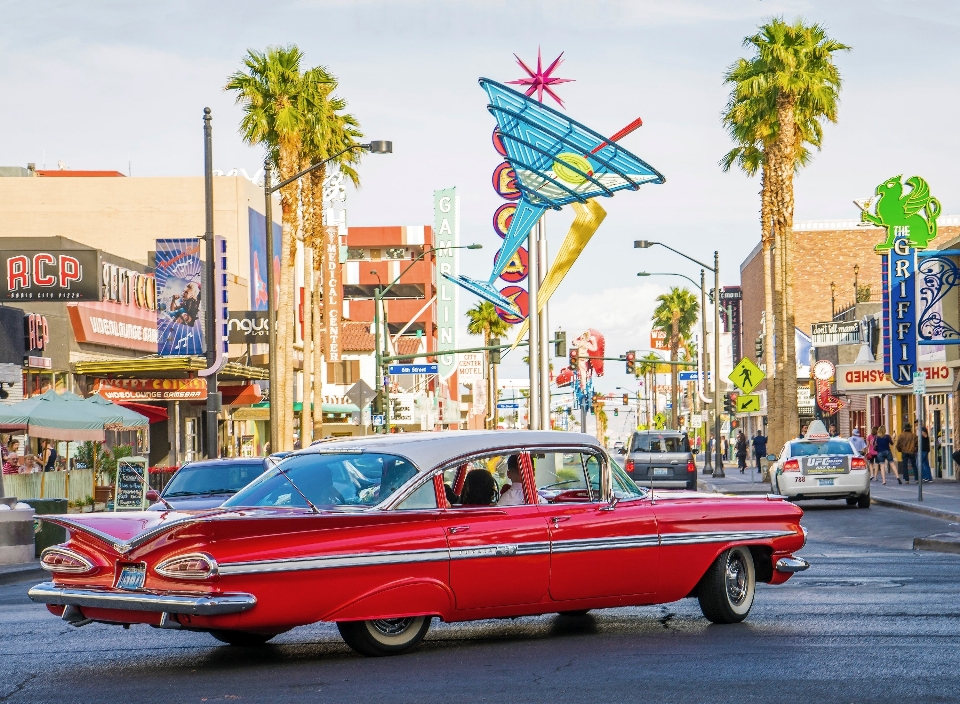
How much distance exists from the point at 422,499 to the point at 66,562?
2.38 metres

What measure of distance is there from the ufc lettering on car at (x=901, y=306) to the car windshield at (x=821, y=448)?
7973mm

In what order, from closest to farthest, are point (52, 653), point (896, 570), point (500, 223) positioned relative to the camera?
point (52, 653), point (896, 570), point (500, 223)

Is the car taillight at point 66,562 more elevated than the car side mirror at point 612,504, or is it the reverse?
the car side mirror at point 612,504

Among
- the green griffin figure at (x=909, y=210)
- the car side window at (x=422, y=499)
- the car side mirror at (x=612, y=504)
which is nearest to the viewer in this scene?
the car side window at (x=422, y=499)

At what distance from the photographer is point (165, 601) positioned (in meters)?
8.73

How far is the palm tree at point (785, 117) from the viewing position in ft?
147

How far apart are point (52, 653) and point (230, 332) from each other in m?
34.4

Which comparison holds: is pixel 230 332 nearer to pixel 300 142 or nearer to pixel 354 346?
pixel 300 142

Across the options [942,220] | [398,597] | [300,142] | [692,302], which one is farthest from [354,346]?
[398,597]

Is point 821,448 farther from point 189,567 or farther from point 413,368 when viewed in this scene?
point 189,567

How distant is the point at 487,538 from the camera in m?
9.92

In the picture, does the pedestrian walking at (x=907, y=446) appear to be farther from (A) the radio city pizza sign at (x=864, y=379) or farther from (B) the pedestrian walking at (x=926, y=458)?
(A) the radio city pizza sign at (x=864, y=379)

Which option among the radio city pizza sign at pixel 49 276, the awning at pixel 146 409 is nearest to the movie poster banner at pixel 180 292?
the radio city pizza sign at pixel 49 276

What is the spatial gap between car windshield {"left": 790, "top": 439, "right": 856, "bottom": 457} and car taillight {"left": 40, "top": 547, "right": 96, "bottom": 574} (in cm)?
2323
